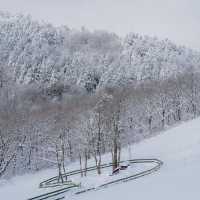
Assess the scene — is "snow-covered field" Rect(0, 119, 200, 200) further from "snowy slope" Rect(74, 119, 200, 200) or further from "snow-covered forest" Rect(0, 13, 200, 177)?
"snow-covered forest" Rect(0, 13, 200, 177)

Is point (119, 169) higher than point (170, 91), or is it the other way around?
point (170, 91)

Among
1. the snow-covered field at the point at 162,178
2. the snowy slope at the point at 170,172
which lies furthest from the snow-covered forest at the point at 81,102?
the snowy slope at the point at 170,172

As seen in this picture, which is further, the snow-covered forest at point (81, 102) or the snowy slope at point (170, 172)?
the snow-covered forest at point (81, 102)

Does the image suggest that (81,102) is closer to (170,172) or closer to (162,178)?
(170,172)

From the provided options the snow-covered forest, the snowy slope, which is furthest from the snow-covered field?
the snow-covered forest

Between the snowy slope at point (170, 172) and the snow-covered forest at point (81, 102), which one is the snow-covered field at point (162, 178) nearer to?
the snowy slope at point (170, 172)

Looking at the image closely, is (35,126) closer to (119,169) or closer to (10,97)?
(119,169)

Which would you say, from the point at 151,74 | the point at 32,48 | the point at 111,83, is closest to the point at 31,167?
the point at 111,83
